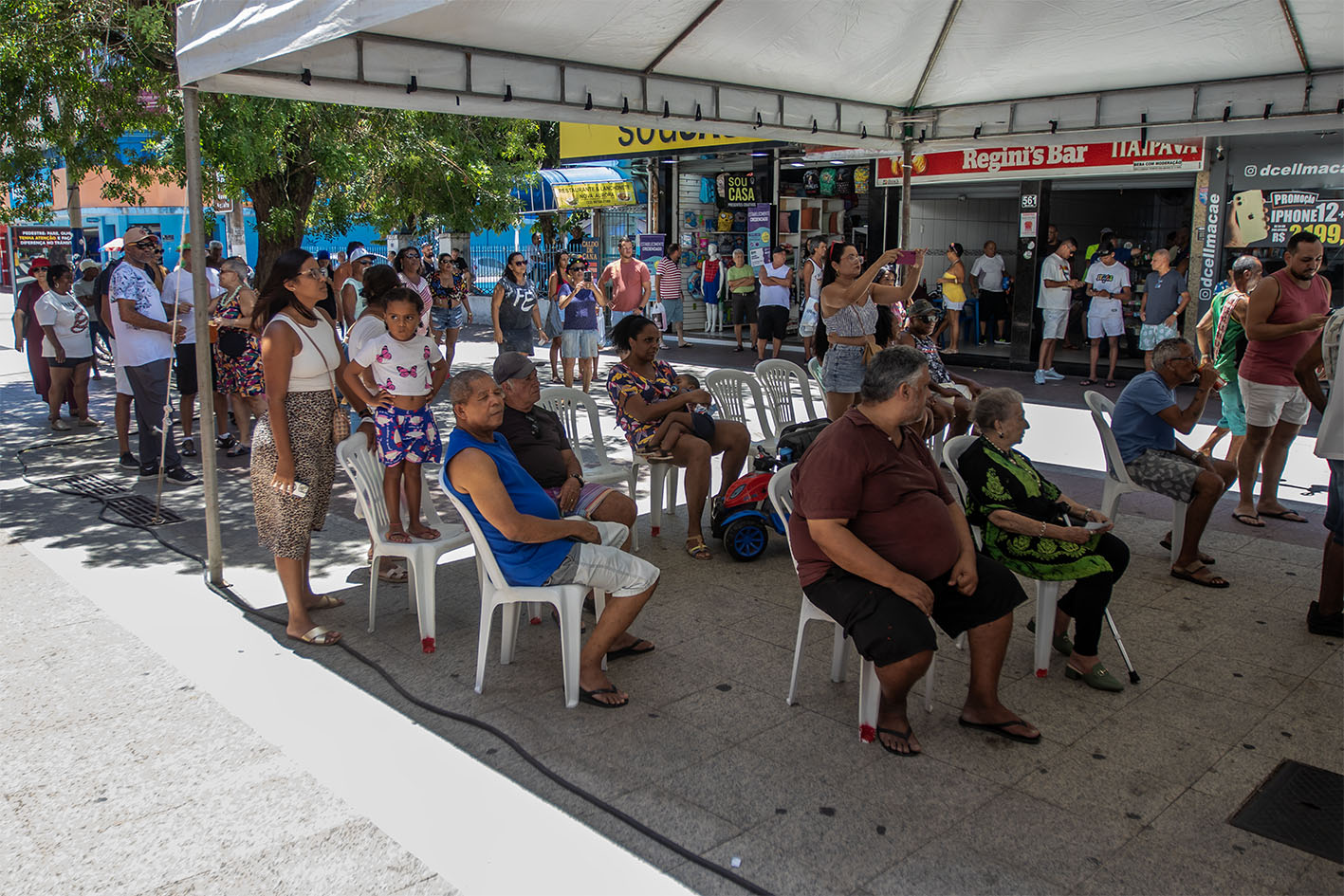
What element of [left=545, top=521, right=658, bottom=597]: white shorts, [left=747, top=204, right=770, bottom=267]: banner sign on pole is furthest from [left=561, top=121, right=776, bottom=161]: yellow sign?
[left=545, top=521, right=658, bottom=597]: white shorts

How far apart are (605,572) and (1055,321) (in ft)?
35.4

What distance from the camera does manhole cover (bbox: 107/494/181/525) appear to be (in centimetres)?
671

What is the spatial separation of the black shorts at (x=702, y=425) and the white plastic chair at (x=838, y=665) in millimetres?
1670

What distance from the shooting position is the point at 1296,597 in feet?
17.0

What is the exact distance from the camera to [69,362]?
32.1 feet

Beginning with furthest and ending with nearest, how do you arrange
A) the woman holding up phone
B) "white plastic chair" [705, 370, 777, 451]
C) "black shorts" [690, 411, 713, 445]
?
the woman holding up phone → "white plastic chair" [705, 370, 777, 451] → "black shorts" [690, 411, 713, 445]

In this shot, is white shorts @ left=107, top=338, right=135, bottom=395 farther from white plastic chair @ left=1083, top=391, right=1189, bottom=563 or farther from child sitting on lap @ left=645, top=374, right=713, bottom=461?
white plastic chair @ left=1083, top=391, right=1189, bottom=563

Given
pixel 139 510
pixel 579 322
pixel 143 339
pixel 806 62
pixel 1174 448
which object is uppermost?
pixel 806 62

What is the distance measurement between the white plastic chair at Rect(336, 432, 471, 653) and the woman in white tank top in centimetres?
16

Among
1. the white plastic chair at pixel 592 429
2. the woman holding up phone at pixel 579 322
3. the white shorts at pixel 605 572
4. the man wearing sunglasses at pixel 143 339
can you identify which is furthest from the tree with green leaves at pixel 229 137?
the white shorts at pixel 605 572

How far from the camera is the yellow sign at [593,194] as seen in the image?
18719mm

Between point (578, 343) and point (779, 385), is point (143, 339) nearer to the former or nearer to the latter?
point (779, 385)

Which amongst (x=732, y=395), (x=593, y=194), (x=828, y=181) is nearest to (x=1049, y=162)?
(x=828, y=181)

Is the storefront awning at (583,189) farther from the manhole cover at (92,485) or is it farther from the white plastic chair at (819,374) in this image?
the white plastic chair at (819,374)
